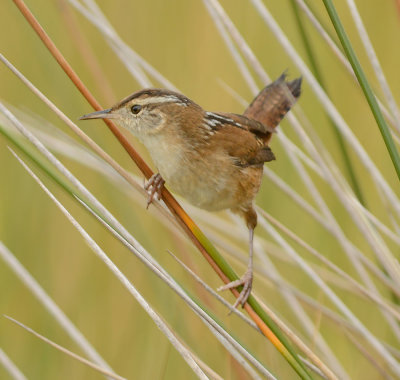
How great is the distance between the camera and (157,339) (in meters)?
3.03

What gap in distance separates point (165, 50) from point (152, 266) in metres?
2.72

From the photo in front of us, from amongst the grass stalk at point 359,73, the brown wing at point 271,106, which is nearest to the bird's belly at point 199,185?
the brown wing at point 271,106

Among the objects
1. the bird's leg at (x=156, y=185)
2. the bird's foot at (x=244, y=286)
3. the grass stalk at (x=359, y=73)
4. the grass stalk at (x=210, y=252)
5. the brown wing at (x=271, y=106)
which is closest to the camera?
the grass stalk at (x=359, y=73)

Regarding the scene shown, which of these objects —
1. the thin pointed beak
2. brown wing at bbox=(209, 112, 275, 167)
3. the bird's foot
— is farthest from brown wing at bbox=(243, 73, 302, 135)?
the thin pointed beak

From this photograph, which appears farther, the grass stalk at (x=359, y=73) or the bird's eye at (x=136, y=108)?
the bird's eye at (x=136, y=108)

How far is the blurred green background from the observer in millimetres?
2986

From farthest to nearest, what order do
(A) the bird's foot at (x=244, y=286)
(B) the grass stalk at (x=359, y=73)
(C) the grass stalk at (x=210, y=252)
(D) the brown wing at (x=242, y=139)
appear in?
(D) the brown wing at (x=242, y=139), (A) the bird's foot at (x=244, y=286), (C) the grass stalk at (x=210, y=252), (B) the grass stalk at (x=359, y=73)

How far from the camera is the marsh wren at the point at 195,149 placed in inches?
93.2

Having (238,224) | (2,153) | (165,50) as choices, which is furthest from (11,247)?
(165,50)

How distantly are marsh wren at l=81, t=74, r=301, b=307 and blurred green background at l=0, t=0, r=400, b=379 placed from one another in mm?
410

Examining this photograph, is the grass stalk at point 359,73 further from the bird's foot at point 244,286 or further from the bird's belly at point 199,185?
the bird's belly at point 199,185

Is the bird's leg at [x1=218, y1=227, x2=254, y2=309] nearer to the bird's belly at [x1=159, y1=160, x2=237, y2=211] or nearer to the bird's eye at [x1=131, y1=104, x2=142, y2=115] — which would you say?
the bird's belly at [x1=159, y1=160, x2=237, y2=211]

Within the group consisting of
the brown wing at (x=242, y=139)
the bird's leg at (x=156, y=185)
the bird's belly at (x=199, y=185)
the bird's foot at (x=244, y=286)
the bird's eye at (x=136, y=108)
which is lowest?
the bird's foot at (x=244, y=286)

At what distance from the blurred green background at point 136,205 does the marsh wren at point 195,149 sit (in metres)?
0.41
